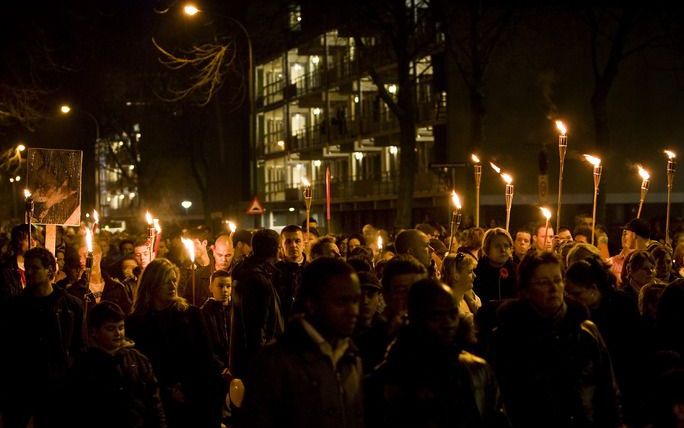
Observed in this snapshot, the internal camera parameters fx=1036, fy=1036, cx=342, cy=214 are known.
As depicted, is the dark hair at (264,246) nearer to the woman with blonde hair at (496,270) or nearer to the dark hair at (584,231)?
the woman with blonde hair at (496,270)

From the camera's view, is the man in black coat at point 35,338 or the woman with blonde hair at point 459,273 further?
the man in black coat at point 35,338

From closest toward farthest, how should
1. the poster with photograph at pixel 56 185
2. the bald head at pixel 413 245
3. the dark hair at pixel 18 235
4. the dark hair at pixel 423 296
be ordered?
the dark hair at pixel 423 296, the bald head at pixel 413 245, the poster with photograph at pixel 56 185, the dark hair at pixel 18 235

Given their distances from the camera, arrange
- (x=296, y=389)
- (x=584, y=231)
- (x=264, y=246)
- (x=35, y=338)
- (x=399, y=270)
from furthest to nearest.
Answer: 1. (x=584, y=231)
2. (x=35, y=338)
3. (x=264, y=246)
4. (x=399, y=270)
5. (x=296, y=389)

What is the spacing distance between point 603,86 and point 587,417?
24.7m

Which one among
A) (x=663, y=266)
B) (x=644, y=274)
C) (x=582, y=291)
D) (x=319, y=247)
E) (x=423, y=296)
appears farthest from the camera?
(x=319, y=247)

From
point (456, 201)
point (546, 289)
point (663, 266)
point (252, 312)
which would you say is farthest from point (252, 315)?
point (456, 201)

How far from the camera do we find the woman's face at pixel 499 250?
30.0ft

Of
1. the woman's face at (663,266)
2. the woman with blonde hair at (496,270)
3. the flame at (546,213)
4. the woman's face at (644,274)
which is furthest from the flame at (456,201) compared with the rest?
the woman's face at (644,274)

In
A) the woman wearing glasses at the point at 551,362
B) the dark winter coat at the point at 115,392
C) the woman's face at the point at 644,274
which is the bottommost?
the dark winter coat at the point at 115,392

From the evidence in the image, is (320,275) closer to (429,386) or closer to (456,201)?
(429,386)

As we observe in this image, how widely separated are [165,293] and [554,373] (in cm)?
340

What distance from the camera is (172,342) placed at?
7.56 m

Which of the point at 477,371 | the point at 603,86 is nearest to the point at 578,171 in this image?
the point at 603,86

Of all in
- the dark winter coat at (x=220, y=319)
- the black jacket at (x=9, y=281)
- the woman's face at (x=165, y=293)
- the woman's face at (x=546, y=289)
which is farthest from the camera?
the black jacket at (x=9, y=281)
